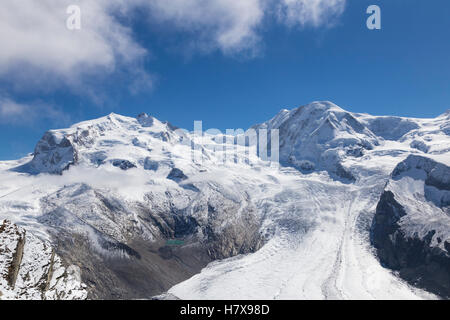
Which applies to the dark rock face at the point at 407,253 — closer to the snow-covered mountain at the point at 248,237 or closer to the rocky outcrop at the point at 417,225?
the rocky outcrop at the point at 417,225

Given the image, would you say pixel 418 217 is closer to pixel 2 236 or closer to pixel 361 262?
pixel 361 262

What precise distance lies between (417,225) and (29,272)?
13554 centimetres

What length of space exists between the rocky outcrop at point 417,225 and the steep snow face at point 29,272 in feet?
354

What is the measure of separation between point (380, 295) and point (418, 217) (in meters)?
46.8

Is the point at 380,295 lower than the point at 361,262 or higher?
lower

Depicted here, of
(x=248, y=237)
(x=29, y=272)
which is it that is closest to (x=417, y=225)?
(x=248, y=237)

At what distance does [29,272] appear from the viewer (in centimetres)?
3766

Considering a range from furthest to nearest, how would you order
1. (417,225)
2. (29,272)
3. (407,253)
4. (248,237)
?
(248,237), (417,225), (407,253), (29,272)

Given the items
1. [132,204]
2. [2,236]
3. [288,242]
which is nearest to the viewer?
[2,236]

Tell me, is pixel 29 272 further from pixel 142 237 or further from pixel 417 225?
pixel 417 225

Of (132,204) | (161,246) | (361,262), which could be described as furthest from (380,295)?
(132,204)

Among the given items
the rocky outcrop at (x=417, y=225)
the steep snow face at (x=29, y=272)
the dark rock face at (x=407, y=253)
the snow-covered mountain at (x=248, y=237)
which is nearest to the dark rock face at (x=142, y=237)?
the snow-covered mountain at (x=248, y=237)

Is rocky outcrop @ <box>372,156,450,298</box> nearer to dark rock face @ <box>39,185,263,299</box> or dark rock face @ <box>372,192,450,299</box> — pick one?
dark rock face @ <box>372,192,450,299</box>

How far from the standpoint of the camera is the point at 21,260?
3766cm
